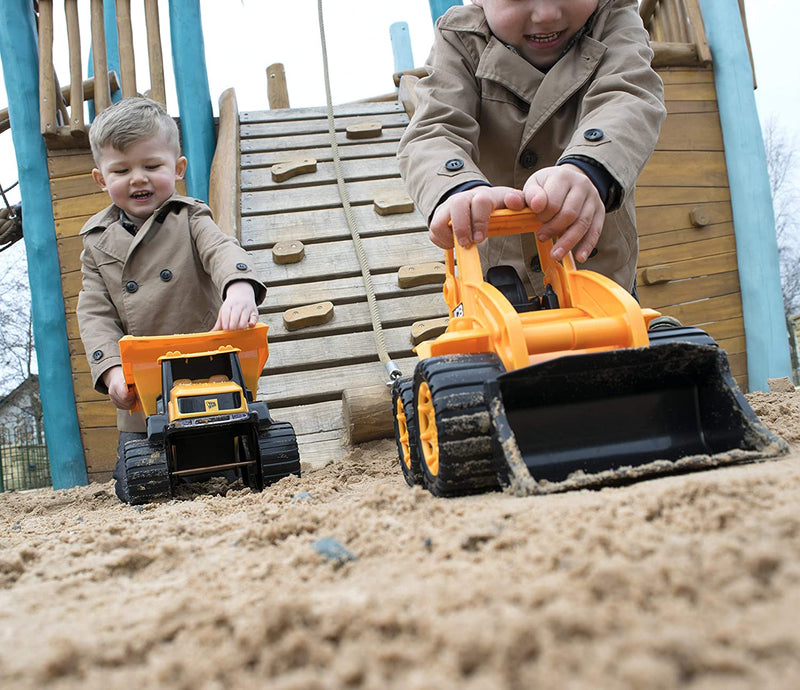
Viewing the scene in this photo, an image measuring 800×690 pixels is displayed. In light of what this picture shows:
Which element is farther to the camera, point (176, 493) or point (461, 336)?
point (176, 493)

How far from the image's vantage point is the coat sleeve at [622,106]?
1576mm

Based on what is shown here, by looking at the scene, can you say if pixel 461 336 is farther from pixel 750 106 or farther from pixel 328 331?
pixel 750 106

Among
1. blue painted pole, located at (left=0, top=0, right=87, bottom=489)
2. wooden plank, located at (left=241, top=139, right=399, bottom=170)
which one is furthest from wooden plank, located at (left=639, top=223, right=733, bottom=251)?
blue painted pole, located at (left=0, top=0, right=87, bottom=489)

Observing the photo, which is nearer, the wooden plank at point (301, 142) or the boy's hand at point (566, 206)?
the boy's hand at point (566, 206)

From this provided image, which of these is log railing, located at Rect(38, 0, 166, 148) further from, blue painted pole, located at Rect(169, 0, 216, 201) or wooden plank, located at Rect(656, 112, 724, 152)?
wooden plank, located at Rect(656, 112, 724, 152)

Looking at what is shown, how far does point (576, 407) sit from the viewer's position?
1.23 metres

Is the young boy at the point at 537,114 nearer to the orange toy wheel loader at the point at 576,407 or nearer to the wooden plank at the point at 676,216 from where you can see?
the orange toy wheel loader at the point at 576,407

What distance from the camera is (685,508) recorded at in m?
0.81

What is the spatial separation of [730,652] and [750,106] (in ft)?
14.1

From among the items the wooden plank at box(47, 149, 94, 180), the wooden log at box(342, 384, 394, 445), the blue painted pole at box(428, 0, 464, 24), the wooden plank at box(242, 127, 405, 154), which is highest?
the blue painted pole at box(428, 0, 464, 24)

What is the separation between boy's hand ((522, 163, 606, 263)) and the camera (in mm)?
A: 1444

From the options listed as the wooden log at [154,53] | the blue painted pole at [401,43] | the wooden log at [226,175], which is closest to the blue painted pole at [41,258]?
the wooden log at [154,53]

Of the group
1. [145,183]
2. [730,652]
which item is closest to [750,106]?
[145,183]

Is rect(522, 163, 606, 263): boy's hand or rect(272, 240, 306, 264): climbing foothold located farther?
rect(272, 240, 306, 264): climbing foothold
